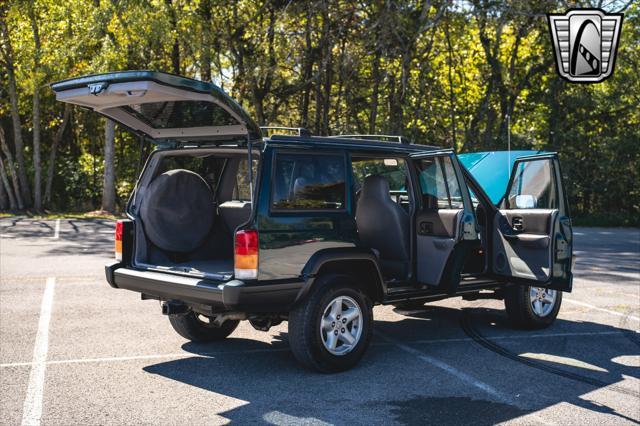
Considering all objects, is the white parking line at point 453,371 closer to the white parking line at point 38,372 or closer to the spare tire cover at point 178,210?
the spare tire cover at point 178,210

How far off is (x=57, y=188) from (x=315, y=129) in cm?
1115

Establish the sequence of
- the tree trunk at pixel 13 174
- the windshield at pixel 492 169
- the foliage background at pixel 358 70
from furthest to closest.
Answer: the tree trunk at pixel 13 174 → the foliage background at pixel 358 70 → the windshield at pixel 492 169

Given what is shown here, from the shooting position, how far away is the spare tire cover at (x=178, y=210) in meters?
6.25

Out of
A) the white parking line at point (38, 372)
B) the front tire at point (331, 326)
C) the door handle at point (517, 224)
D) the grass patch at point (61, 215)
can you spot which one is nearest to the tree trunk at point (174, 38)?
the grass patch at point (61, 215)

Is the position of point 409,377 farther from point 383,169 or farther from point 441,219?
point 383,169

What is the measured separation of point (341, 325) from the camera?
5707mm

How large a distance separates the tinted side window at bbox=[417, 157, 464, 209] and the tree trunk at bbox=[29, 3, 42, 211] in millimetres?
20709

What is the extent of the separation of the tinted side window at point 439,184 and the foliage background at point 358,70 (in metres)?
13.2

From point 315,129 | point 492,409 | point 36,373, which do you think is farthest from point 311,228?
point 315,129

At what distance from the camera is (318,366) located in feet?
18.1

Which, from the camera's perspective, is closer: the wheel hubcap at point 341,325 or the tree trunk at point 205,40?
the wheel hubcap at point 341,325

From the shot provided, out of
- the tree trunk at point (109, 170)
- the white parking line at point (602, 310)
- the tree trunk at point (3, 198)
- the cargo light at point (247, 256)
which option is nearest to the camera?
the cargo light at point (247, 256)

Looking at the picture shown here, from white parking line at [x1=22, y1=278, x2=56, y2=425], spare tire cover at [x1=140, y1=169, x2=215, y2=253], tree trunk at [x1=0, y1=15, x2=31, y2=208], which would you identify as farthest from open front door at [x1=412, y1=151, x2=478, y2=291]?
tree trunk at [x1=0, y1=15, x2=31, y2=208]

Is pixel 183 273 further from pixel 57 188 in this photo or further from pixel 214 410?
pixel 57 188
